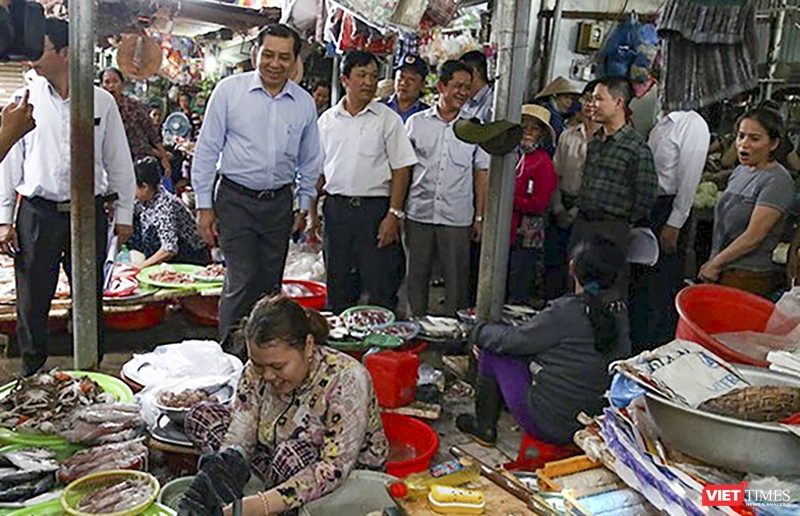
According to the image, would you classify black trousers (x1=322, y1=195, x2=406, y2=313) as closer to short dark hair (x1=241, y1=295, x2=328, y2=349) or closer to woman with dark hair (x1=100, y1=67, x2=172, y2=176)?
short dark hair (x1=241, y1=295, x2=328, y2=349)

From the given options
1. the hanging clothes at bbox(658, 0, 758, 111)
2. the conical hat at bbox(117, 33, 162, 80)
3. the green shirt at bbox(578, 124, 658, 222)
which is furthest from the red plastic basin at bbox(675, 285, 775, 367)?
the conical hat at bbox(117, 33, 162, 80)

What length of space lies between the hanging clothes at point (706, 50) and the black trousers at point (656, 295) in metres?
1.27

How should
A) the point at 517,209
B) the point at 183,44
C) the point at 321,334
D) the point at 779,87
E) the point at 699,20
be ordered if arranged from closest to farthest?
→ the point at 321,334, the point at 699,20, the point at 517,209, the point at 779,87, the point at 183,44

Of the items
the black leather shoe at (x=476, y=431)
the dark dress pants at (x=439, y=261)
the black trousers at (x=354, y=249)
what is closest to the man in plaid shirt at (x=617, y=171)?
the dark dress pants at (x=439, y=261)

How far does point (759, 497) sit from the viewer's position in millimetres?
1695

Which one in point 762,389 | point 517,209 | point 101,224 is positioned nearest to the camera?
point 762,389

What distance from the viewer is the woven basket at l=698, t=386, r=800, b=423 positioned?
178 centimetres

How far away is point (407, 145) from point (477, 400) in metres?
2.13

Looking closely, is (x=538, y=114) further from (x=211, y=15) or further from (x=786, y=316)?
(x=786, y=316)

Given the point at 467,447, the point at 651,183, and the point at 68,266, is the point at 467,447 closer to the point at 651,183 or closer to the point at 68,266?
the point at 651,183

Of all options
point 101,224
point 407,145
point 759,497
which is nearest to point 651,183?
point 407,145

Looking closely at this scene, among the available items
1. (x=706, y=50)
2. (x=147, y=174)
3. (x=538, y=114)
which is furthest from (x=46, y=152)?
(x=706, y=50)

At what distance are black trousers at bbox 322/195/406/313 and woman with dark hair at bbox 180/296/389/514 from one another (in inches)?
87.2

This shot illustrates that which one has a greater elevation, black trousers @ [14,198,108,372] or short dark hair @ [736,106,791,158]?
short dark hair @ [736,106,791,158]
